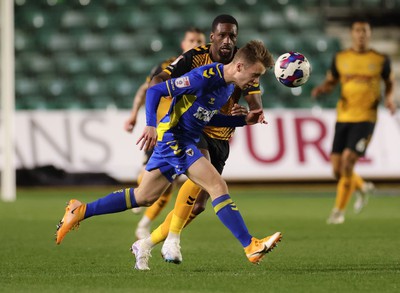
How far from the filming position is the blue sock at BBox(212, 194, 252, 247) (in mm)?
6344

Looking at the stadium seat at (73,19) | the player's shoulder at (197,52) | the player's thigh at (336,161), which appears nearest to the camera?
the player's shoulder at (197,52)

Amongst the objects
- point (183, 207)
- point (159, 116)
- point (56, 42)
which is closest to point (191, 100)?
point (183, 207)

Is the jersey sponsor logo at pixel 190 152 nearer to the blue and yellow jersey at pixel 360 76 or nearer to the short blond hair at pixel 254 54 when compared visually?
the short blond hair at pixel 254 54

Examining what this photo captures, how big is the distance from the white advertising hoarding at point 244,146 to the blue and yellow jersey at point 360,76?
4064 millimetres

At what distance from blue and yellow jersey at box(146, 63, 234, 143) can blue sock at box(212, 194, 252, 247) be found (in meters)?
0.53

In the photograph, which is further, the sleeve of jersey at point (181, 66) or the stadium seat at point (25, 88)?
the stadium seat at point (25, 88)

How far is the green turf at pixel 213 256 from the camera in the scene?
582 centimetres

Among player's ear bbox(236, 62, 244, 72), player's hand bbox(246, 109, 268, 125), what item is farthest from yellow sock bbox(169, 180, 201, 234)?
player's ear bbox(236, 62, 244, 72)

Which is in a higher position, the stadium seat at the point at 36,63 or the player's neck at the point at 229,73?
the player's neck at the point at 229,73

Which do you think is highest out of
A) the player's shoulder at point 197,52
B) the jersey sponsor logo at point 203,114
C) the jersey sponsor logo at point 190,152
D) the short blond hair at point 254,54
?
the short blond hair at point 254,54

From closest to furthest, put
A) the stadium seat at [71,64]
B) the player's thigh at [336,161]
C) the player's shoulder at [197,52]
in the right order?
the player's shoulder at [197,52] < the player's thigh at [336,161] < the stadium seat at [71,64]

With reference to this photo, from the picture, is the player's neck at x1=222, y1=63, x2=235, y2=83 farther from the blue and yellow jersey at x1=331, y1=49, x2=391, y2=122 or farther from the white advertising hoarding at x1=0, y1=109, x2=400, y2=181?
the white advertising hoarding at x1=0, y1=109, x2=400, y2=181

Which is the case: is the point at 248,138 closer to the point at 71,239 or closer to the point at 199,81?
the point at 71,239

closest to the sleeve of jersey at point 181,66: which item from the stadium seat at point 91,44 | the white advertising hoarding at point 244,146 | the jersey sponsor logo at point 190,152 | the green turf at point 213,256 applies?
the jersey sponsor logo at point 190,152
